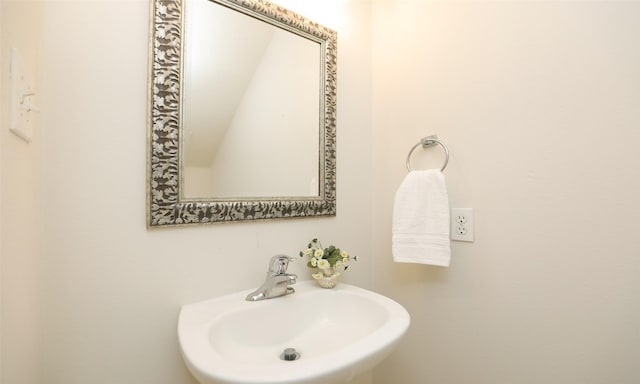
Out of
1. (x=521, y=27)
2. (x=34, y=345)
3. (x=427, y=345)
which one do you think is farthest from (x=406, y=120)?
(x=34, y=345)

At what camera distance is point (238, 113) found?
0.96 m

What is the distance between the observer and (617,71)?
0.70 metres

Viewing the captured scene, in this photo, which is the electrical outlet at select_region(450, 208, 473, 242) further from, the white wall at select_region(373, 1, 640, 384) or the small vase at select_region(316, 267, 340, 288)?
the small vase at select_region(316, 267, 340, 288)

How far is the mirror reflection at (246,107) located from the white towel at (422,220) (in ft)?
1.19

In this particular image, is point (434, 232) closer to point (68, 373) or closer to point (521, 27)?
point (521, 27)

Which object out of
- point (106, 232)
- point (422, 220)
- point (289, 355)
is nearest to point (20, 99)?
point (106, 232)

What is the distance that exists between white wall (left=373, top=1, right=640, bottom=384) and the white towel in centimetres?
8

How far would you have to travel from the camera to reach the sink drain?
793 mm

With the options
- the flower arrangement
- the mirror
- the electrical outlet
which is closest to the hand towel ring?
the electrical outlet

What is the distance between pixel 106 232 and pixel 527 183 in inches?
48.4

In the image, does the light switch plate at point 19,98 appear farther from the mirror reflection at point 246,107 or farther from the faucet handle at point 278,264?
the faucet handle at point 278,264

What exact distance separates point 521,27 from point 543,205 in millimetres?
565

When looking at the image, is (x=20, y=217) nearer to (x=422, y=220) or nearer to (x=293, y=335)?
(x=293, y=335)

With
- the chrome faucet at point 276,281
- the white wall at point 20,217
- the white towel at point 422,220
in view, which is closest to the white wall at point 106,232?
the white wall at point 20,217
